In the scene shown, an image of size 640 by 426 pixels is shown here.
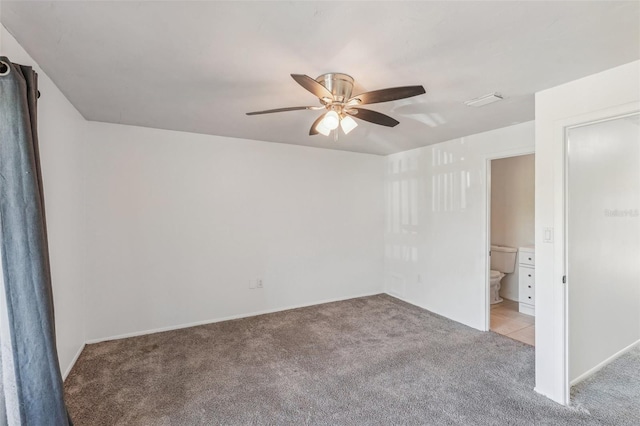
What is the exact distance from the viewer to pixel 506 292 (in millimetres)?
4594

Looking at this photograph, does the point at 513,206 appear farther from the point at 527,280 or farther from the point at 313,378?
the point at 313,378

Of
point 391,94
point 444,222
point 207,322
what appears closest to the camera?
point 391,94

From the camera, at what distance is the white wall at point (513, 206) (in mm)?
4355

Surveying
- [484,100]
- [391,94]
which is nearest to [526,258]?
[484,100]

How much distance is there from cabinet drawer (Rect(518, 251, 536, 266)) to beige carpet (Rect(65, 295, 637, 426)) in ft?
4.49

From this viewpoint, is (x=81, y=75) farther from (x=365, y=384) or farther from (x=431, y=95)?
(x=365, y=384)

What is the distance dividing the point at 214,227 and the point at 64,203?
1457mm

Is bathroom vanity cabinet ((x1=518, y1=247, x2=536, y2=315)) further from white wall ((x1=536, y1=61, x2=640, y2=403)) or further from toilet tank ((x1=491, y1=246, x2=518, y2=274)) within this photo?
white wall ((x1=536, y1=61, x2=640, y2=403))

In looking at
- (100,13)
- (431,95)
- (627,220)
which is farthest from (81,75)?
(627,220)

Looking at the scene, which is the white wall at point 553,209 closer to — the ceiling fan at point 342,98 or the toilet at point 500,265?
the ceiling fan at point 342,98

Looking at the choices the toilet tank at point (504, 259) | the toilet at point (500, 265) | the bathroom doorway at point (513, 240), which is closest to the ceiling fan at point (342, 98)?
the bathroom doorway at point (513, 240)

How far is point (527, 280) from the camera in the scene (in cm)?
396

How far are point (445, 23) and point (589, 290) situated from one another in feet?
8.14

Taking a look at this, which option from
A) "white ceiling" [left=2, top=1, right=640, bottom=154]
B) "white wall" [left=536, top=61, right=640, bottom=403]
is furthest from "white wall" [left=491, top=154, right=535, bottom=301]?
"white wall" [left=536, top=61, right=640, bottom=403]
